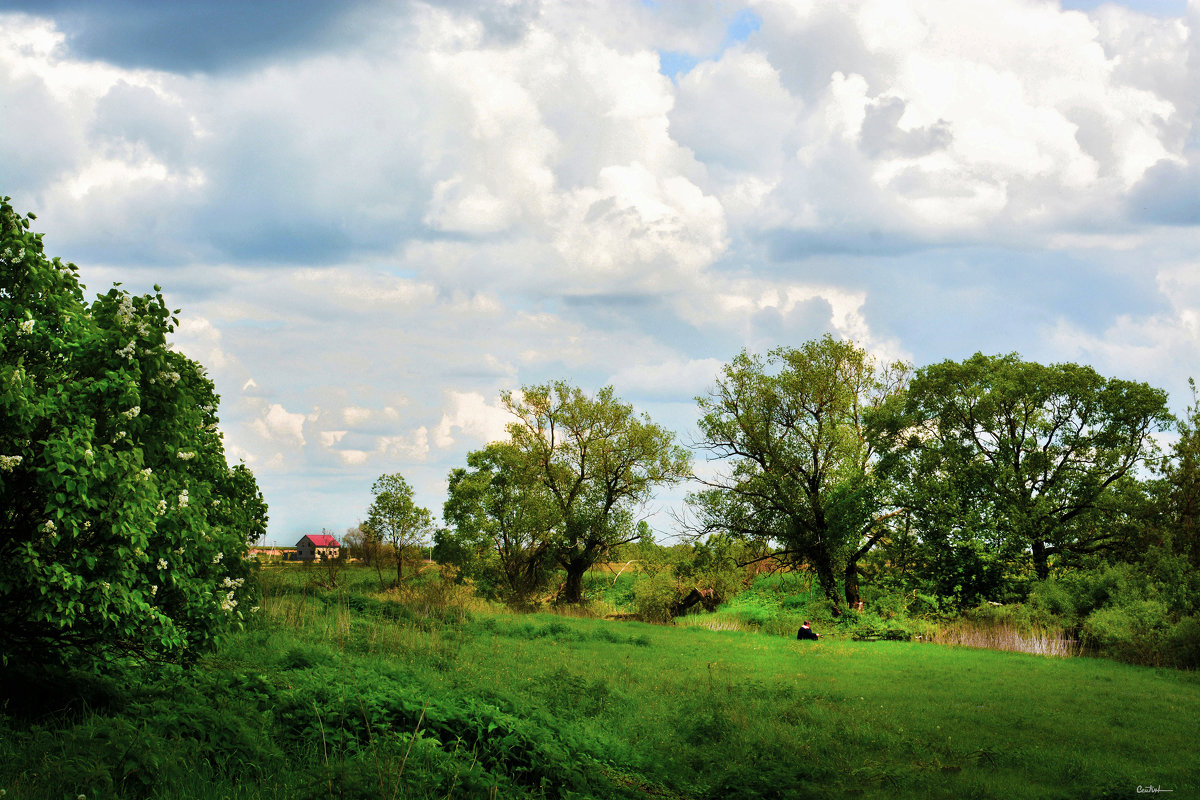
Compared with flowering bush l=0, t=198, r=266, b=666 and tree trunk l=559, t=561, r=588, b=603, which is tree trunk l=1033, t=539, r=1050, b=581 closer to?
tree trunk l=559, t=561, r=588, b=603

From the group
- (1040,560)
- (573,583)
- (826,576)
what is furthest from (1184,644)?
(573,583)

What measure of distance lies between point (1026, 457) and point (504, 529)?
83.0ft

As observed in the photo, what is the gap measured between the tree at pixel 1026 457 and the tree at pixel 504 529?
61.1 ft

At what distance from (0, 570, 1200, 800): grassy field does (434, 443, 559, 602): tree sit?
19.6 m

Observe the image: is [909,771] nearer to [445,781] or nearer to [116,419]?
[445,781]

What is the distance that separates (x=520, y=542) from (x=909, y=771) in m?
32.1

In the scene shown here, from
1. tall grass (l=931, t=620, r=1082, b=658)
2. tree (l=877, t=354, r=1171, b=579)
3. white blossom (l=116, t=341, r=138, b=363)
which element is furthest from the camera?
tree (l=877, t=354, r=1171, b=579)

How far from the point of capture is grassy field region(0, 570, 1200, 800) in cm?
767

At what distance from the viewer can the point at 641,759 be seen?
35.3 ft

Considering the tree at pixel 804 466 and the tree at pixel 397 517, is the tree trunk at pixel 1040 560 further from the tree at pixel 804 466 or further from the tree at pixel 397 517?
the tree at pixel 397 517

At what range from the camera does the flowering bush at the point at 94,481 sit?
28.0 ft

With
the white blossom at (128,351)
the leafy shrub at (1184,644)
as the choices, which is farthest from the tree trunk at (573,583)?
the white blossom at (128,351)

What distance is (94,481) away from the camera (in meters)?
8.71

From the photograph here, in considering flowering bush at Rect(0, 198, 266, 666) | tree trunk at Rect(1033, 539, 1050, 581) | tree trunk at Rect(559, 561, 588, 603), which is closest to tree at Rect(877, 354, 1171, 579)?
tree trunk at Rect(1033, 539, 1050, 581)
